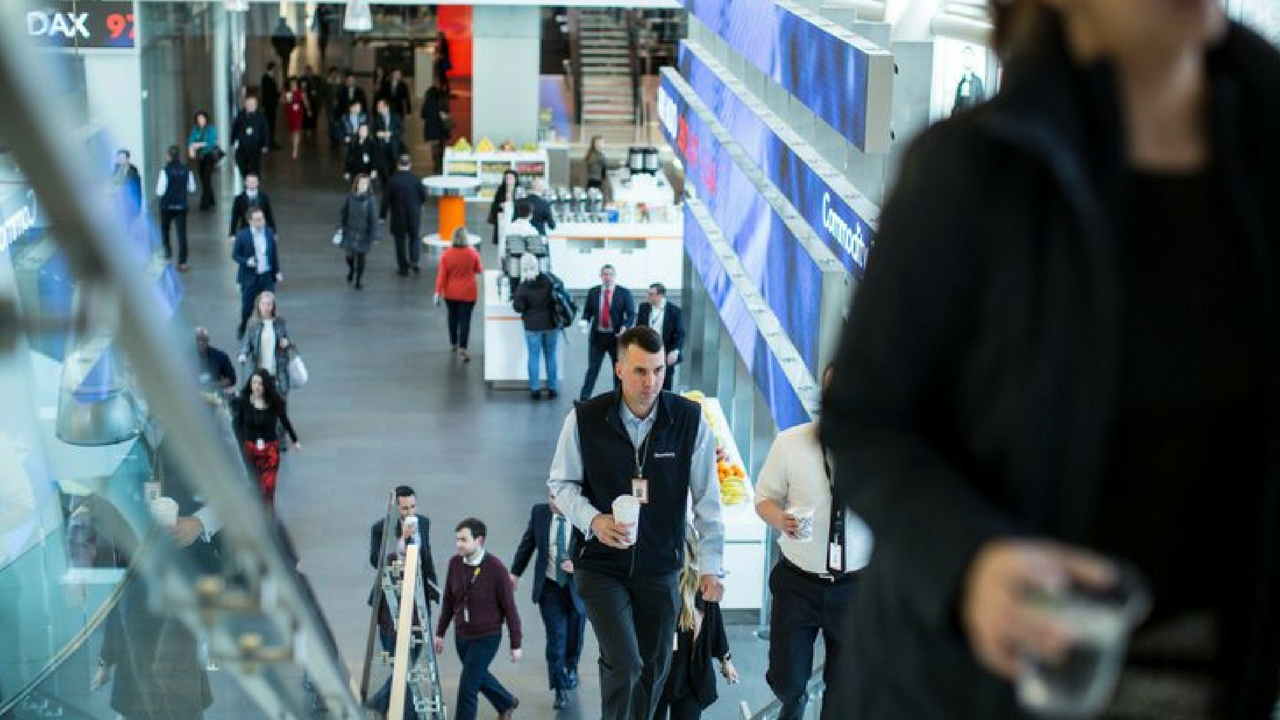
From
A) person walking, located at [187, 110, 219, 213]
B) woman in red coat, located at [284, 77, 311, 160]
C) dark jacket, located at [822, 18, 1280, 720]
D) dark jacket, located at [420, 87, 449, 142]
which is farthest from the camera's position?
woman in red coat, located at [284, 77, 311, 160]

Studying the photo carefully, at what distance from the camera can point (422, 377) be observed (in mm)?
20516

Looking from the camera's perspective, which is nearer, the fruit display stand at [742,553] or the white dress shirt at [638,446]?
the white dress shirt at [638,446]

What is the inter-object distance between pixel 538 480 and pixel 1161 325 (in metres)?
15.5

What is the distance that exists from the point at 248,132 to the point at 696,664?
77.2 feet

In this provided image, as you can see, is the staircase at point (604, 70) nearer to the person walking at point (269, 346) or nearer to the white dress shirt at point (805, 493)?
the person walking at point (269, 346)

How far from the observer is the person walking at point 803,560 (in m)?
7.39

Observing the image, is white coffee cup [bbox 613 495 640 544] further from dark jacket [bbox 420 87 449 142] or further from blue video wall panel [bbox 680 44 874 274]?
dark jacket [bbox 420 87 449 142]

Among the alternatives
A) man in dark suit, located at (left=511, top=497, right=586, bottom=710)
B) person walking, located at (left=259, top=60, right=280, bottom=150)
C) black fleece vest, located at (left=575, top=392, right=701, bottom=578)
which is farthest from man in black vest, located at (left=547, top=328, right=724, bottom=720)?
person walking, located at (left=259, top=60, right=280, bottom=150)

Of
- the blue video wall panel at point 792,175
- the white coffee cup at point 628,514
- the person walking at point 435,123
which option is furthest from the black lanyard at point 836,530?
the person walking at point 435,123

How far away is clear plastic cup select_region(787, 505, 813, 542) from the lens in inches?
294

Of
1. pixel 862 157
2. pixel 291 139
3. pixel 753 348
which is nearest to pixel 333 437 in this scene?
pixel 753 348

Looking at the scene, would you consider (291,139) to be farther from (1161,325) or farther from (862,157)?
(1161,325)

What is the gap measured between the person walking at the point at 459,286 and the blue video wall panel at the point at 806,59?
6.09m

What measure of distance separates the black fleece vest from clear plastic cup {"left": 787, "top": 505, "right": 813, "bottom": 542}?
43 cm
